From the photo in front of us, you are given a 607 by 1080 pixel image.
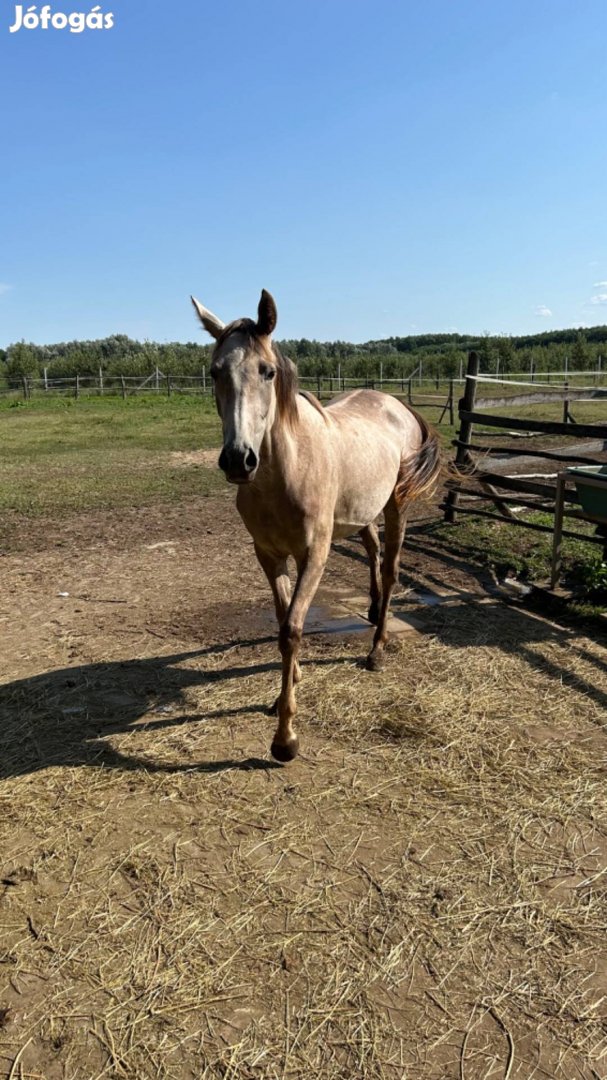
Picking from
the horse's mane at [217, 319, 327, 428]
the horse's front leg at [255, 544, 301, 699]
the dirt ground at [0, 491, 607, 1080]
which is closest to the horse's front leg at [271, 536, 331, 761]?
the dirt ground at [0, 491, 607, 1080]

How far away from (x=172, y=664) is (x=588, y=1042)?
3.01m

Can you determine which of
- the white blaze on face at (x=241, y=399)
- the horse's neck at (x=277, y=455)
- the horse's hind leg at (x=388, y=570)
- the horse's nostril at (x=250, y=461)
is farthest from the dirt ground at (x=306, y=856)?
the white blaze on face at (x=241, y=399)

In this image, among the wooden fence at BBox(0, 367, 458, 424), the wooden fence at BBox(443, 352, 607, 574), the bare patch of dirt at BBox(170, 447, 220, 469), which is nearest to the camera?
the wooden fence at BBox(443, 352, 607, 574)

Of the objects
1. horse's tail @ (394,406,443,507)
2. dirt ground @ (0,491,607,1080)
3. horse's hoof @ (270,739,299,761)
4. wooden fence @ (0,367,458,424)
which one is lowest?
dirt ground @ (0,491,607,1080)

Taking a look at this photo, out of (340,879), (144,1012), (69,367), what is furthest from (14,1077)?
(69,367)

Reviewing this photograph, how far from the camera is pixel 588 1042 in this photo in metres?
1.76

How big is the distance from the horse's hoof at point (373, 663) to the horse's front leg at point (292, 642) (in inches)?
35.0

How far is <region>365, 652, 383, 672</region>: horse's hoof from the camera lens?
4.09 meters

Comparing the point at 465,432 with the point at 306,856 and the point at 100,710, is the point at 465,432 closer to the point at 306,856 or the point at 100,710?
the point at 100,710

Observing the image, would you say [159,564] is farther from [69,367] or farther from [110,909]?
[69,367]

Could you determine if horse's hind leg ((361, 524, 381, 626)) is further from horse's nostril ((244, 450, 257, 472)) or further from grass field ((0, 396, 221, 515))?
grass field ((0, 396, 221, 515))

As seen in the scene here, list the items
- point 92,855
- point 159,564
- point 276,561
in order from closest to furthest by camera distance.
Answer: point 92,855
point 276,561
point 159,564

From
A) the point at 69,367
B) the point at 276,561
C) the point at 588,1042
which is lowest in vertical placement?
the point at 588,1042

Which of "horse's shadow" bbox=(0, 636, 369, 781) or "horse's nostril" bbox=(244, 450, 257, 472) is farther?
"horse's shadow" bbox=(0, 636, 369, 781)
